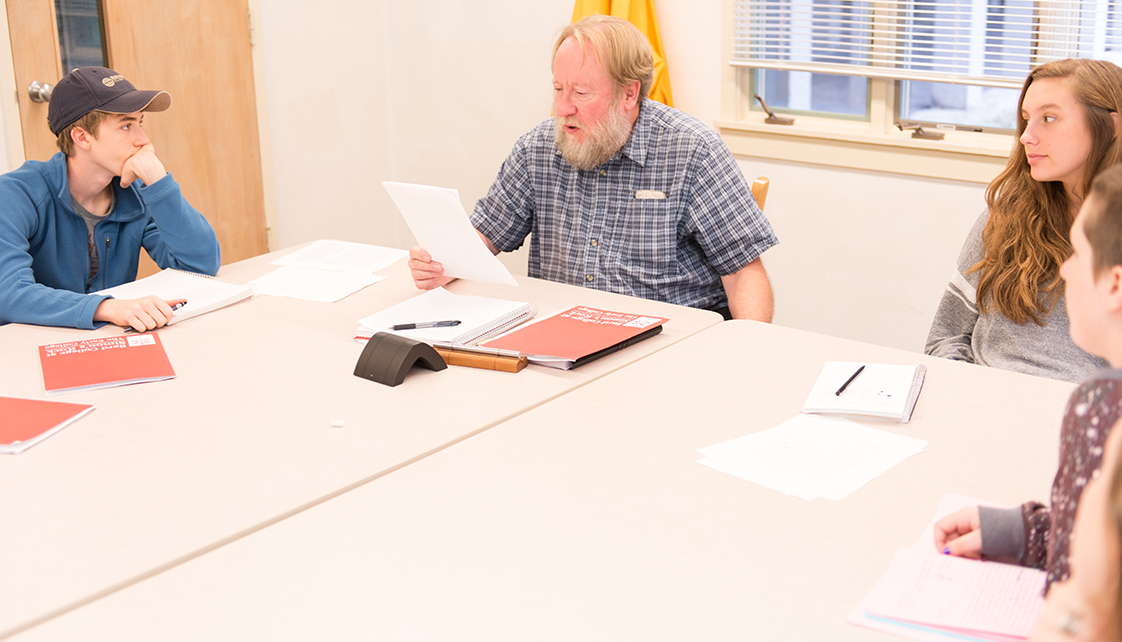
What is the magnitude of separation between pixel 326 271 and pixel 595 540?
55.1 inches

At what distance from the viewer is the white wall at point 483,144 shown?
3.15m

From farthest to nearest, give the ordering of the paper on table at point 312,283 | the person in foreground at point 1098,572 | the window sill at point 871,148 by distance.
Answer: the window sill at point 871,148
the paper on table at point 312,283
the person in foreground at point 1098,572

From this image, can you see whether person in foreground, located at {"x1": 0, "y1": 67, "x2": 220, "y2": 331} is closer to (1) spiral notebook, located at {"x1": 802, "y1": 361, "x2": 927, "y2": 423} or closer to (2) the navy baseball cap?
(2) the navy baseball cap

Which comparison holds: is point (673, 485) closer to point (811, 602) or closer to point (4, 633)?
point (811, 602)

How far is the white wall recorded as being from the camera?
3.15m

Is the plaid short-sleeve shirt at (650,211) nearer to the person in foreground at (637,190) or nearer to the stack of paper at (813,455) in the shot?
the person in foreground at (637,190)

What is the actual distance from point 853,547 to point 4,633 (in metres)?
0.94

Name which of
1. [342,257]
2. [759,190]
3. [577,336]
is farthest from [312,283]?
[759,190]

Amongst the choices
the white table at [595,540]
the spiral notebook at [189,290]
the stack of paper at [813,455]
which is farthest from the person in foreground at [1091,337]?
the spiral notebook at [189,290]

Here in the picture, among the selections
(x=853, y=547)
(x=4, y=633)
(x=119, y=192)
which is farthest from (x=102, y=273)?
(x=853, y=547)

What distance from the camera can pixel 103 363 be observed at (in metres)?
1.73

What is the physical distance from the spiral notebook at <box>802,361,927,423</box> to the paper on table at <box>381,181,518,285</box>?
69 centimetres

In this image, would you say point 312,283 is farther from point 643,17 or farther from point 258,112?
point 258,112

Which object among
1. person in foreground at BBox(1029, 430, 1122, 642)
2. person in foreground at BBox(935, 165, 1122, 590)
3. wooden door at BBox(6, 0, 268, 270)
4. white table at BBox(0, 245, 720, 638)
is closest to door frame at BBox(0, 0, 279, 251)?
wooden door at BBox(6, 0, 268, 270)
